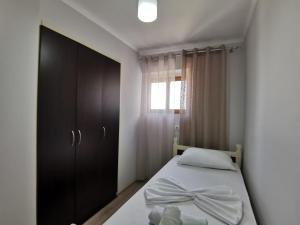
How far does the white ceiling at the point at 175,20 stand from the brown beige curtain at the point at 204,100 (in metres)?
0.31

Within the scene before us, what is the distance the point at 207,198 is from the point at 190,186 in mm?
342

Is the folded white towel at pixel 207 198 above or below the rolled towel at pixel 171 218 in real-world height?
below

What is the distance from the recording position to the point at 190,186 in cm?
172

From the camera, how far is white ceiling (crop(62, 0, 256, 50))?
6.29ft

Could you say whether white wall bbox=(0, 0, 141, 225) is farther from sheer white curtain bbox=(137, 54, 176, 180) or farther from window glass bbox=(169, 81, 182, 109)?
window glass bbox=(169, 81, 182, 109)

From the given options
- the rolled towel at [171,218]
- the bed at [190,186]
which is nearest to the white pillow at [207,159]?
the bed at [190,186]

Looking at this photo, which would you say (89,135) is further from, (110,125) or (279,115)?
(279,115)

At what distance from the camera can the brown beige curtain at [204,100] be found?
108 inches

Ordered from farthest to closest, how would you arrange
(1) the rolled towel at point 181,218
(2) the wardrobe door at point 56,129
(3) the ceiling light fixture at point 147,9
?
(2) the wardrobe door at point 56,129 → (3) the ceiling light fixture at point 147,9 → (1) the rolled towel at point 181,218

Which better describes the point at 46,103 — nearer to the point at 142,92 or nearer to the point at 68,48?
the point at 68,48

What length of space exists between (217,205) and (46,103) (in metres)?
1.66

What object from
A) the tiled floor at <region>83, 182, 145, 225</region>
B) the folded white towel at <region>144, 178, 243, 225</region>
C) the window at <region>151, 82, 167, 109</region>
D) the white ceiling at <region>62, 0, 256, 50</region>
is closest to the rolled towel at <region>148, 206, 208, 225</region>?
the folded white towel at <region>144, 178, 243, 225</region>

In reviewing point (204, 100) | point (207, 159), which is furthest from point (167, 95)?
point (207, 159)

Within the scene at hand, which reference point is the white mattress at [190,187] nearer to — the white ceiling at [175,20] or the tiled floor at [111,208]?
the tiled floor at [111,208]
